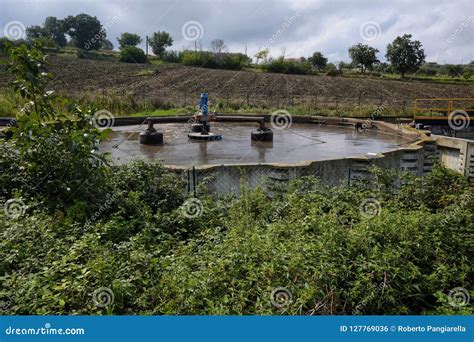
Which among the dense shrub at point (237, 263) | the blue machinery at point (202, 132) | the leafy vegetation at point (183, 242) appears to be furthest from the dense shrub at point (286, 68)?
the dense shrub at point (237, 263)

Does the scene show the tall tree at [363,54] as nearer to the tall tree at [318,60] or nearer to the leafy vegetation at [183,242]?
the tall tree at [318,60]

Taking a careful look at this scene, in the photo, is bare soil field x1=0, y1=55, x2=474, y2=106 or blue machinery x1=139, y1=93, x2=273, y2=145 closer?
blue machinery x1=139, y1=93, x2=273, y2=145

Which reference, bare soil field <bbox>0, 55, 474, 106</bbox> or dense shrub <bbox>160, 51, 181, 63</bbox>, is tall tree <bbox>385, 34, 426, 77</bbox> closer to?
bare soil field <bbox>0, 55, 474, 106</bbox>

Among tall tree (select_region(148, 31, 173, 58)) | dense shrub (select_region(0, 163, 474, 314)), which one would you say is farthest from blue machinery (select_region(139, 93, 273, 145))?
tall tree (select_region(148, 31, 173, 58))

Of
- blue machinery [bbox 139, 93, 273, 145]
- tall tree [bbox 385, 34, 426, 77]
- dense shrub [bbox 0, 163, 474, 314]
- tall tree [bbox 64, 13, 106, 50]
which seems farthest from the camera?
tall tree [bbox 64, 13, 106, 50]

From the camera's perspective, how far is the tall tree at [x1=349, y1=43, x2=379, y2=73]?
56.2m

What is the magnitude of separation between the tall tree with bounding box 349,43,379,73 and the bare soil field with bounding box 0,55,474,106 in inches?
496

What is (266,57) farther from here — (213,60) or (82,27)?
(82,27)

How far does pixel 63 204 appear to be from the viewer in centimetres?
550

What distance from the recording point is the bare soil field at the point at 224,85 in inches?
1443

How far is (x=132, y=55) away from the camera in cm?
5641

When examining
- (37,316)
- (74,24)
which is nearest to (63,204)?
(37,316)

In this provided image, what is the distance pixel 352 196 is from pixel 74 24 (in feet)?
231

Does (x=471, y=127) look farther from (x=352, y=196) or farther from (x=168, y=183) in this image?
(x=168, y=183)
